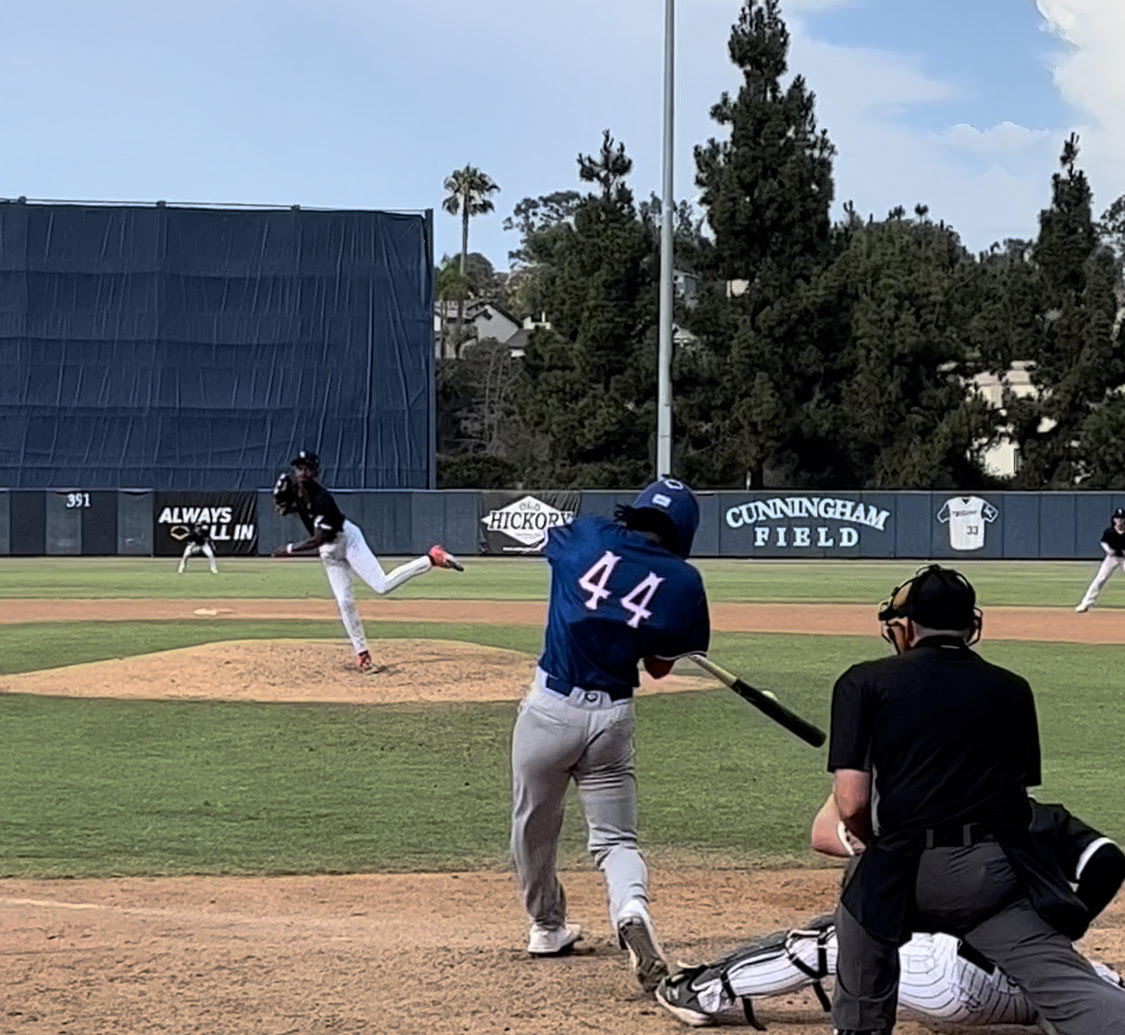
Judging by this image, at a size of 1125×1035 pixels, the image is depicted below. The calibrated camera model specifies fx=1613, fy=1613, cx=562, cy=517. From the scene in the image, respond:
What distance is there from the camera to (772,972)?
4906mm

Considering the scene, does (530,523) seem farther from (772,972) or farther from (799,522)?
(772,972)

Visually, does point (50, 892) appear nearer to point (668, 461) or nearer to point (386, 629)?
point (386, 629)

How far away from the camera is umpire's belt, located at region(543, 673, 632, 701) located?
Result: 5.47 meters

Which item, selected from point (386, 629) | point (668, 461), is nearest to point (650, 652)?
point (386, 629)

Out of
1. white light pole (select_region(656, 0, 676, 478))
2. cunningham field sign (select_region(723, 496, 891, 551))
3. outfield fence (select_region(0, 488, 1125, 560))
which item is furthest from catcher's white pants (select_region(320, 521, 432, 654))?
cunningham field sign (select_region(723, 496, 891, 551))

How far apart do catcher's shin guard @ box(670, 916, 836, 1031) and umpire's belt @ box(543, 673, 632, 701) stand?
3.15 feet

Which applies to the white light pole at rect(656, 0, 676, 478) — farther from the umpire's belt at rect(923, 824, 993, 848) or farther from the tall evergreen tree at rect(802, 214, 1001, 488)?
the umpire's belt at rect(923, 824, 993, 848)

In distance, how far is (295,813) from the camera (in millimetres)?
9344

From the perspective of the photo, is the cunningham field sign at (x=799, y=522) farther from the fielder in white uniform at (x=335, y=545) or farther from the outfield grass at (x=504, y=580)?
the fielder in white uniform at (x=335, y=545)

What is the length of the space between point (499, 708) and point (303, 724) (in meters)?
1.69

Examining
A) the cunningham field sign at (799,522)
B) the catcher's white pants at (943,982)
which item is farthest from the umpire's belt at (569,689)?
the cunningham field sign at (799,522)

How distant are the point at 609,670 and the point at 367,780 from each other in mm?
5363

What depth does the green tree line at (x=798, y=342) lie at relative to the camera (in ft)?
164

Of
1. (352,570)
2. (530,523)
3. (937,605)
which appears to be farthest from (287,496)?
(530,523)
